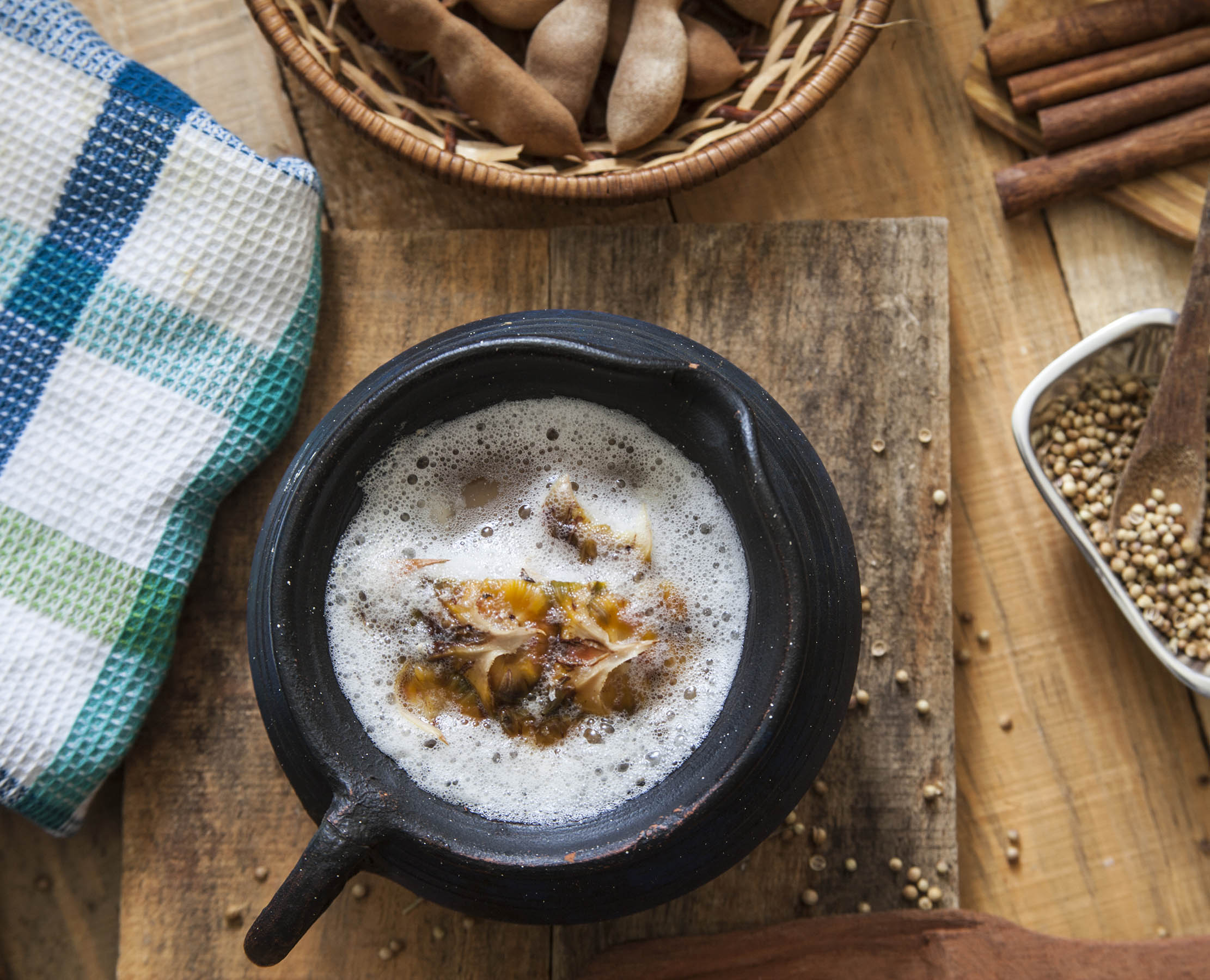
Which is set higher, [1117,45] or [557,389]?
[1117,45]

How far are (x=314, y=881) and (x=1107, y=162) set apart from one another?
1.07m

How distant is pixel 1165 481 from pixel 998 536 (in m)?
0.18

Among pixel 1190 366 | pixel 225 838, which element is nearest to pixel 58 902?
pixel 225 838

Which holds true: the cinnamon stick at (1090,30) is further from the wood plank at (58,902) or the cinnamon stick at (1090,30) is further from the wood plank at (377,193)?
the wood plank at (58,902)

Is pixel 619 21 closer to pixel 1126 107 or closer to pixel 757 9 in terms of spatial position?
pixel 757 9

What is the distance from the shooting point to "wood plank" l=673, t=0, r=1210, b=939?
107 cm

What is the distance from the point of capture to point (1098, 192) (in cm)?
108

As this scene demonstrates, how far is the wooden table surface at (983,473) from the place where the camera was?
1.07 meters

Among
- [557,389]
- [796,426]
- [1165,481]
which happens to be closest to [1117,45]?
[1165,481]

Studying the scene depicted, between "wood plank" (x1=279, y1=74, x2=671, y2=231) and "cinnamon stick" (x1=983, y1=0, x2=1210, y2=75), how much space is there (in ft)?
1.40

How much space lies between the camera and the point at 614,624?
0.80 m

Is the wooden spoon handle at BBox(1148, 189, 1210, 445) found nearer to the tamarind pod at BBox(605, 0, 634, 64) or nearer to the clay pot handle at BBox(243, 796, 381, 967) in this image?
the tamarind pod at BBox(605, 0, 634, 64)

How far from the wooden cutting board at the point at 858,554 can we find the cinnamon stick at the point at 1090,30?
244mm

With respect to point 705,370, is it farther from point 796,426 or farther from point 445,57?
point 445,57
